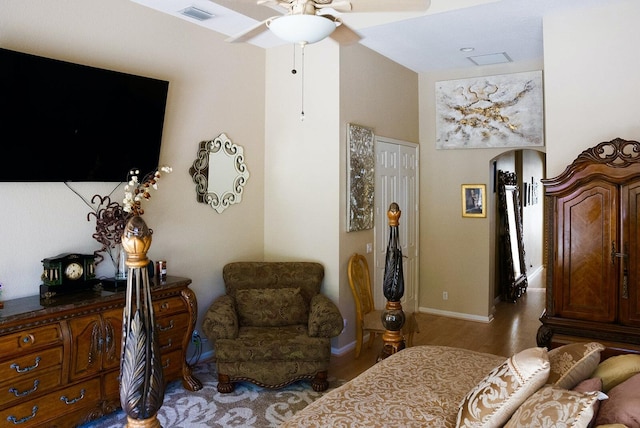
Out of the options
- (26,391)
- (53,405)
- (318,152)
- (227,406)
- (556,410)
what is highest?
(318,152)

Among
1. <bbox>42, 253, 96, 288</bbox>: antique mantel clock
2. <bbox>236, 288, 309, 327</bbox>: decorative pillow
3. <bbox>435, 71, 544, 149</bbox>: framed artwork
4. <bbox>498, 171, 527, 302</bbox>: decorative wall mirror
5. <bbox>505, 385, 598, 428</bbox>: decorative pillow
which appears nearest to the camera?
<bbox>505, 385, 598, 428</bbox>: decorative pillow

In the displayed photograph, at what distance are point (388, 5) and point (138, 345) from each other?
197 centimetres

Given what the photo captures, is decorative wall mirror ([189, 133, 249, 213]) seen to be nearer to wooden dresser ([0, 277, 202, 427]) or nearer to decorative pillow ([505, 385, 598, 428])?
wooden dresser ([0, 277, 202, 427])

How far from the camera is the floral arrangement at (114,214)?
3.68 metres

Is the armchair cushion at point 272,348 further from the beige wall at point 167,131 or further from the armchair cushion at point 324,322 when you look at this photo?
the beige wall at point 167,131

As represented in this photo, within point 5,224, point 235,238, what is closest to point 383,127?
point 235,238

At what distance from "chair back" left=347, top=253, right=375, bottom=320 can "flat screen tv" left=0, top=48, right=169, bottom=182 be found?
211cm

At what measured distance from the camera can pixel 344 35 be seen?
2.85 meters

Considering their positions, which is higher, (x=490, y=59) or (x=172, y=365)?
(x=490, y=59)

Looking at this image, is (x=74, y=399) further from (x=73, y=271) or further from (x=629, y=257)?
(x=629, y=257)

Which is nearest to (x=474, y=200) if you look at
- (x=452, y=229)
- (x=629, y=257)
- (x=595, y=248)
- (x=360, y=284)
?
(x=452, y=229)

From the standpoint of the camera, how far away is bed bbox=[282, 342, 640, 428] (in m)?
1.59

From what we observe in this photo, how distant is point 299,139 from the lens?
5.12m

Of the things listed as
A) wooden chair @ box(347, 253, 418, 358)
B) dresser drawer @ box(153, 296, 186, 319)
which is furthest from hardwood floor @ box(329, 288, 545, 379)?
dresser drawer @ box(153, 296, 186, 319)
